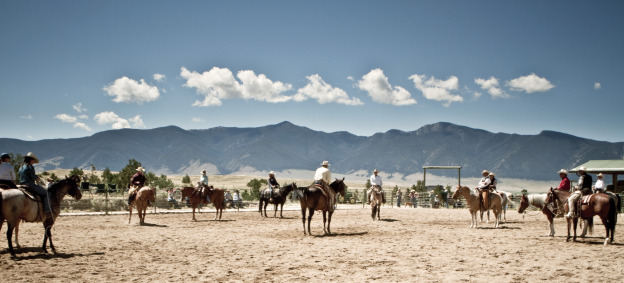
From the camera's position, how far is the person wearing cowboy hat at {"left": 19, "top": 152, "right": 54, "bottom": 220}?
1118 cm

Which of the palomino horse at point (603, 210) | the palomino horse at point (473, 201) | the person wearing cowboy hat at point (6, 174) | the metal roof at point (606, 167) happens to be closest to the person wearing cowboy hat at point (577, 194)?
the palomino horse at point (603, 210)

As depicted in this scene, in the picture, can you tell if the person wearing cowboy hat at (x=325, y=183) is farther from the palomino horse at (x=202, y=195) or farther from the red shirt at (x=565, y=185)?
the red shirt at (x=565, y=185)

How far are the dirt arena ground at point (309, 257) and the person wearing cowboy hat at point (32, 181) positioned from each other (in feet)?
3.79

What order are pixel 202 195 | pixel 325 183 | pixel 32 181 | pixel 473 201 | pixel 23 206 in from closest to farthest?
pixel 23 206, pixel 32 181, pixel 325 183, pixel 473 201, pixel 202 195

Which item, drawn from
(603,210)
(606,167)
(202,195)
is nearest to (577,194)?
(603,210)

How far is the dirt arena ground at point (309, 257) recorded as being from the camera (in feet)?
29.2

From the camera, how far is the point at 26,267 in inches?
376

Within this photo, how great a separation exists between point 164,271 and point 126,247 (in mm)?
3808

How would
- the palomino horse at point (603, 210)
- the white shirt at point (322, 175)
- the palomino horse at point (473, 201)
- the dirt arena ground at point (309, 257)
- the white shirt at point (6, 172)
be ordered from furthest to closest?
the palomino horse at point (473, 201) → the white shirt at point (322, 175) → the palomino horse at point (603, 210) → the white shirt at point (6, 172) → the dirt arena ground at point (309, 257)

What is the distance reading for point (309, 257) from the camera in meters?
11.0

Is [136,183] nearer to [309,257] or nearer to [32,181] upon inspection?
[32,181]

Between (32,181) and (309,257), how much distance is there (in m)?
7.17

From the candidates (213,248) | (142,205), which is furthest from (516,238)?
(142,205)

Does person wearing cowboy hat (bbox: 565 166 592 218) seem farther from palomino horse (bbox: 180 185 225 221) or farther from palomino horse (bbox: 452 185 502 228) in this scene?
palomino horse (bbox: 180 185 225 221)
